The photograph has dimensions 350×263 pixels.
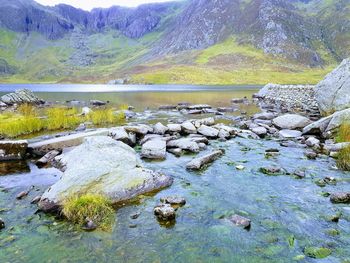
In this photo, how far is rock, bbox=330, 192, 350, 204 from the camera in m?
11.8

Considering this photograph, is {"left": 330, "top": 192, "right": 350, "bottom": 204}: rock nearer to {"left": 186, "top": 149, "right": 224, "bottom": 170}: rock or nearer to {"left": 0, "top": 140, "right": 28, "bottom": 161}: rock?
{"left": 186, "top": 149, "right": 224, "bottom": 170}: rock

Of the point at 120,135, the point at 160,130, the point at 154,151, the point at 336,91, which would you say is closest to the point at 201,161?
the point at 154,151

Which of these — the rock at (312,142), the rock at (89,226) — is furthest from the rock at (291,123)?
the rock at (89,226)

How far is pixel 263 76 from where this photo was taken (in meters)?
176

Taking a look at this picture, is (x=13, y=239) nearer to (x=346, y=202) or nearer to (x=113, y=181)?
(x=113, y=181)

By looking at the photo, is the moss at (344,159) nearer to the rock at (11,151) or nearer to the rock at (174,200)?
the rock at (174,200)

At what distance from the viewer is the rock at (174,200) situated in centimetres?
1191

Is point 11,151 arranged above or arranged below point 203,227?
above

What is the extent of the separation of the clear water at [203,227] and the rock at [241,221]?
0.20 m

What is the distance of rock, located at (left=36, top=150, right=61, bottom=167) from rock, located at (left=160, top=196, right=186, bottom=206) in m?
8.30

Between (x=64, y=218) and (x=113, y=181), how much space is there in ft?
8.11

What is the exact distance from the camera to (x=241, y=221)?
408 inches

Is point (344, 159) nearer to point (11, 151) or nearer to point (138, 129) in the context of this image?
point (138, 129)

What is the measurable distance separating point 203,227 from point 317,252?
11.0 feet
